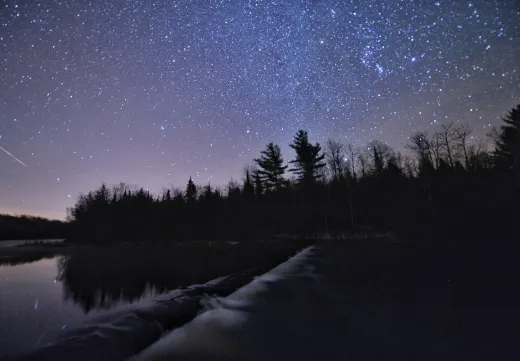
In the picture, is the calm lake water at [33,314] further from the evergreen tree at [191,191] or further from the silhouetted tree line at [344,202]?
the evergreen tree at [191,191]

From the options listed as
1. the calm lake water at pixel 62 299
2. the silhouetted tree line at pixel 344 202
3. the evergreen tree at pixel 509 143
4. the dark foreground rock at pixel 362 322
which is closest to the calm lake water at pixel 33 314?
the calm lake water at pixel 62 299

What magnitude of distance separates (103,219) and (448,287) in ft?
247

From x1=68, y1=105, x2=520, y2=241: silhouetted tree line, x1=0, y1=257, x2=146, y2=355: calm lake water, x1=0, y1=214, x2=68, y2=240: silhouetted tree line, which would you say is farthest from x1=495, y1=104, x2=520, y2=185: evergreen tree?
x1=0, y1=214, x2=68, y2=240: silhouetted tree line

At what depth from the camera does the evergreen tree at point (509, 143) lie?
130ft

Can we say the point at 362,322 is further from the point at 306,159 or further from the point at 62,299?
the point at 306,159

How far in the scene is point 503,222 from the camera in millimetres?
30859

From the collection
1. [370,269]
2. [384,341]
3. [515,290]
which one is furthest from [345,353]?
[370,269]

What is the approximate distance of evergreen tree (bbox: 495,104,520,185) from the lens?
1561 inches

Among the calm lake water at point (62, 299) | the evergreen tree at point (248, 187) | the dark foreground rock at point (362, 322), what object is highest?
the evergreen tree at point (248, 187)

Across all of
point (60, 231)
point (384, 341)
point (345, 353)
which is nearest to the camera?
point (345, 353)

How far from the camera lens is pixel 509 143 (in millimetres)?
42281

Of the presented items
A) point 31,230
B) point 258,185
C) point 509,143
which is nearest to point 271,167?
point 258,185

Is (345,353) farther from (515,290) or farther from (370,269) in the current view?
(370,269)

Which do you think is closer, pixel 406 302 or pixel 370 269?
pixel 406 302
